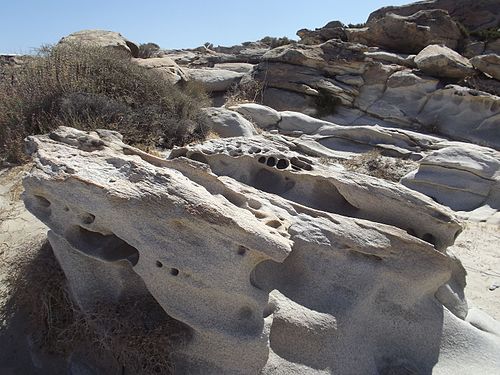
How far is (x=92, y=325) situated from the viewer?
9.39ft

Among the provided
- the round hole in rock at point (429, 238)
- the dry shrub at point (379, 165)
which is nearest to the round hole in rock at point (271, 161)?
the round hole in rock at point (429, 238)

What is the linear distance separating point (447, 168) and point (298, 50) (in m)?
6.41

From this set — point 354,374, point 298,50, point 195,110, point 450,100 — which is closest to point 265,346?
point 354,374

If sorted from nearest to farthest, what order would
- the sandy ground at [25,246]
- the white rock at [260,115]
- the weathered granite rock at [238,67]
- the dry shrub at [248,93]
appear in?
the sandy ground at [25,246] → the white rock at [260,115] → the dry shrub at [248,93] → the weathered granite rock at [238,67]

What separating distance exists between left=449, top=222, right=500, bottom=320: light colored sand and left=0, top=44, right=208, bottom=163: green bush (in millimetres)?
4001

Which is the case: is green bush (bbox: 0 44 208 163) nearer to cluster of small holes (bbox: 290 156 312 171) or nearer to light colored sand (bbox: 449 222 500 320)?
cluster of small holes (bbox: 290 156 312 171)

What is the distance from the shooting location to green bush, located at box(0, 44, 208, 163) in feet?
19.2

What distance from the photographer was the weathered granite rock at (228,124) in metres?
7.28

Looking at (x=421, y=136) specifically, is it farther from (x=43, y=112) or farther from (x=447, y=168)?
(x=43, y=112)

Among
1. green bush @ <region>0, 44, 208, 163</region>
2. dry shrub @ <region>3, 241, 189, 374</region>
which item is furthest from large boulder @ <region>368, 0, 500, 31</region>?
dry shrub @ <region>3, 241, 189, 374</region>

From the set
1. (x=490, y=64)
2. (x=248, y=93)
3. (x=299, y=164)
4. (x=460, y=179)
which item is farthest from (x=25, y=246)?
(x=490, y=64)

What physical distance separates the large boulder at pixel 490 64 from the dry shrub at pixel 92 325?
10500 mm

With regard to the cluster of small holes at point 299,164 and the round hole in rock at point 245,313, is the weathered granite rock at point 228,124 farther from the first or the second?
the round hole in rock at point 245,313

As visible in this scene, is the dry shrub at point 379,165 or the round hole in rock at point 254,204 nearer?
the round hole in rock at point 254,204
